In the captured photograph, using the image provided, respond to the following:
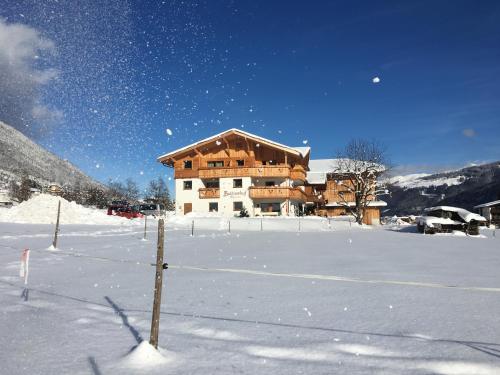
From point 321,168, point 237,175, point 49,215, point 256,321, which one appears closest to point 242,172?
point 237,175

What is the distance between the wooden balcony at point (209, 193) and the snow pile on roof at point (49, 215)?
1276 cm

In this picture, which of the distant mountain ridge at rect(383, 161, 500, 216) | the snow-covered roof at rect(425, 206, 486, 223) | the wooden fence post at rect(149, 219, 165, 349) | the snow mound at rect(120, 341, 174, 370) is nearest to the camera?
the snow mound at rect(120, 341, 174, 370)

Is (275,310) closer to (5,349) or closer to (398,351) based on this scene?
(398,351)

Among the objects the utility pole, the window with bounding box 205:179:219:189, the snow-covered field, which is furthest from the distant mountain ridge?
the utility pole

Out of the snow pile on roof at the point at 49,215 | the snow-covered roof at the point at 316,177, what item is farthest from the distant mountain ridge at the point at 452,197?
the snow pile on roof at the point at 49,215

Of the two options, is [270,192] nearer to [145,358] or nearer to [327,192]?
[327,192]

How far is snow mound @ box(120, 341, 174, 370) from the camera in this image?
3.65 metres

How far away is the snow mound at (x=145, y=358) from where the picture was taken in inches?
144

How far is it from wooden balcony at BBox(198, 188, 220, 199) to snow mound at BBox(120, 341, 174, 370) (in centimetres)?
3962

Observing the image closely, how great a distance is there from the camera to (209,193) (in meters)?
43.6

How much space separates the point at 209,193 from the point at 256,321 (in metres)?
38.8

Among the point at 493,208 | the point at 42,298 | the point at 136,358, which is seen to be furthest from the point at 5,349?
the point at 493,208

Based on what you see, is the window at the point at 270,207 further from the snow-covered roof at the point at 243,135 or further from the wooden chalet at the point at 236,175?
the snow-covered roof at the point at 243,135

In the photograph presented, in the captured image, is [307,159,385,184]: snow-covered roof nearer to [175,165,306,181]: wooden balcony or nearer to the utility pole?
[175,165,306,181]: wooden balcony
